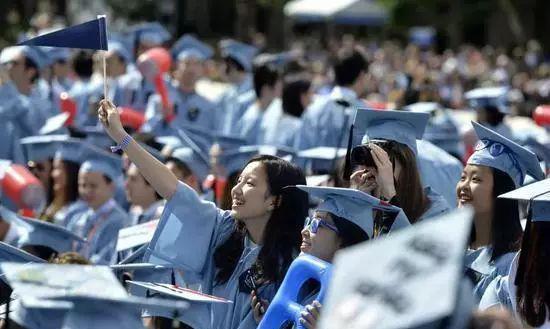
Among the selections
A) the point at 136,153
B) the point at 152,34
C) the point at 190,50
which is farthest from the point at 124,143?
the point at 152,34

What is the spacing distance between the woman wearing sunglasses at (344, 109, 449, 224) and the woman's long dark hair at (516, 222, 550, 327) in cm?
85

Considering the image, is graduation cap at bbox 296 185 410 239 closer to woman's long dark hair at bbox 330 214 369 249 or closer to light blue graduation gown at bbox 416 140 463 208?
woman's long dark hair at bbox 330 214 369 249

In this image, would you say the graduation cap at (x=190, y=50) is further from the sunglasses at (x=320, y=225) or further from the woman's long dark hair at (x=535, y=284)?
the woman's long dark hair at (x=535, y=284)

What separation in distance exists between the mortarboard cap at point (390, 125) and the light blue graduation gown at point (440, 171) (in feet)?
4.36

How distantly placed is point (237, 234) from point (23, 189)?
3.41 metres

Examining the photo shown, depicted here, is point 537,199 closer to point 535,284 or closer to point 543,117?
point 535,284

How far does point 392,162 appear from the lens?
592 centimetres

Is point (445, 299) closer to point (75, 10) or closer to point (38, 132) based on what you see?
point (38, 132)

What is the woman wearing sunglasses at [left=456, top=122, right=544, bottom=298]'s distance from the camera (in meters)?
5.33

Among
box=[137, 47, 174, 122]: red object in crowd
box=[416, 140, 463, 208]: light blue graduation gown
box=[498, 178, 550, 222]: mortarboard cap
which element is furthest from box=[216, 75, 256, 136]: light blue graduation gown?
box=[498, 178, 550, 222]: mortarboard cap

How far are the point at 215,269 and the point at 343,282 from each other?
3.00m

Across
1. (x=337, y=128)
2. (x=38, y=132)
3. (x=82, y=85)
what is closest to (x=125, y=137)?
(x=337, y=128)

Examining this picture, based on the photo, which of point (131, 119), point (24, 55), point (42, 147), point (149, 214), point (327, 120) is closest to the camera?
point (149, 214)

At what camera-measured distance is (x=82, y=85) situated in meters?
14.3
